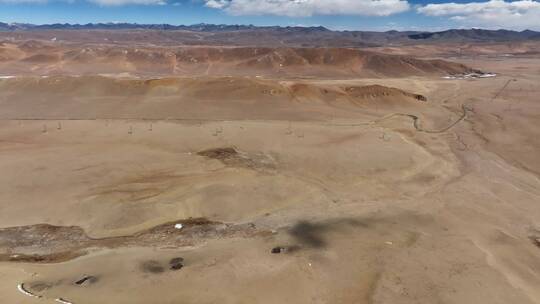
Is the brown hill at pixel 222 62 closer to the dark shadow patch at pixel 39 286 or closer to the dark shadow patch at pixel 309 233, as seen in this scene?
the dark shadow patch at pixel 309 233

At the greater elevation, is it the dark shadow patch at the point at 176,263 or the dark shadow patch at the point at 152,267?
the dark shadow patch at the point at 176,263

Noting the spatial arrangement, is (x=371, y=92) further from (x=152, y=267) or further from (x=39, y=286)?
(x=39, y=286)

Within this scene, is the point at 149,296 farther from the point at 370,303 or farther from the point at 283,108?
the point at 283,108

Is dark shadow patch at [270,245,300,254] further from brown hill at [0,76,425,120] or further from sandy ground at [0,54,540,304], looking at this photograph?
brown hill at [0,76,425,120]

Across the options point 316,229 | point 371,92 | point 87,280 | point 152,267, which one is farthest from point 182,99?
point 87,280

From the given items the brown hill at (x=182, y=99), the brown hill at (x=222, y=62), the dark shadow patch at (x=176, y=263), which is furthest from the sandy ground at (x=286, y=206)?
the brown hill at (x=222, y=62)

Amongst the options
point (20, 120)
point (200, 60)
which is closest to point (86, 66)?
point (200, 60)
